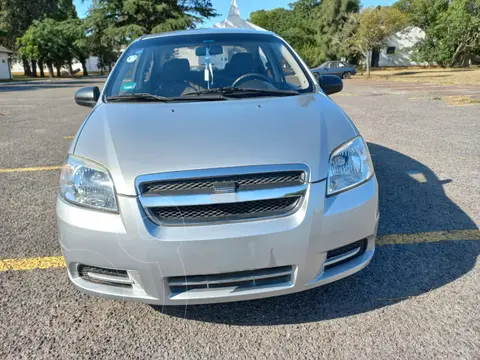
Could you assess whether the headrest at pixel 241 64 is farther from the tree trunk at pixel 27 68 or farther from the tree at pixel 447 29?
the tree trunk at pixel 27 68

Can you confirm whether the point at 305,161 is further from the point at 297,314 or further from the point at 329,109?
the point at 297,314

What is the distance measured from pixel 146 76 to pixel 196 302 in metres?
2.00

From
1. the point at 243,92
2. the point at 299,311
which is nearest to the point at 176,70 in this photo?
the point at 243,92

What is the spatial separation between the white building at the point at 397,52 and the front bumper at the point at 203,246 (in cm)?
4597

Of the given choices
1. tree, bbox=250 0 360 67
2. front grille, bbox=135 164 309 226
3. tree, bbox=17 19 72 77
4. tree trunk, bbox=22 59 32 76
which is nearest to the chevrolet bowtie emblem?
front grille, bbox=135 164 309 226

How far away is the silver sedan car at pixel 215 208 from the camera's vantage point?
1720mm

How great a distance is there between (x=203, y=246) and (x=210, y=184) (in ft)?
0.96

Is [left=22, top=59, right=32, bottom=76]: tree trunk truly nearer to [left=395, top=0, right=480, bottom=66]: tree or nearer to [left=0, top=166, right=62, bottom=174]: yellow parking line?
[left=395, top=0, right=480, bottom=66]: tree

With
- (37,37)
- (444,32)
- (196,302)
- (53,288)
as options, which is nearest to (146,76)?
(53,288)

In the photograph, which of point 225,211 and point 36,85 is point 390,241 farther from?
point 36,85

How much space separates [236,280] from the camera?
5.83 feet

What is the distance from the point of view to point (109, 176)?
1833mm

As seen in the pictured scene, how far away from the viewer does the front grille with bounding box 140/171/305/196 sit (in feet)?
5.80

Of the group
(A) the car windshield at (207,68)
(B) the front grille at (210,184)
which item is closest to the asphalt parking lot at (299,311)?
(B) the front grille at (210,184)
